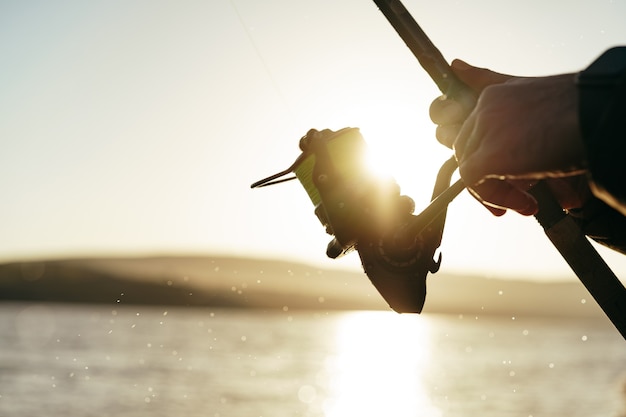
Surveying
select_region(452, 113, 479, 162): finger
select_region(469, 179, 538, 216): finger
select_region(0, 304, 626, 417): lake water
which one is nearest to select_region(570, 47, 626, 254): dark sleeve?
select_region(452, 113, 479, 162): finger

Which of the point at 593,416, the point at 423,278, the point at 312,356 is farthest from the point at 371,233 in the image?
the point at 312,356

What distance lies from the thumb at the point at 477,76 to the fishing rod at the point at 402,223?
6cm

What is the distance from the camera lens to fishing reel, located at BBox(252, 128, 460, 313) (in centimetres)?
253

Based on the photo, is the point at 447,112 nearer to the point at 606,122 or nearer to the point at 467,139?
the point at 467,139

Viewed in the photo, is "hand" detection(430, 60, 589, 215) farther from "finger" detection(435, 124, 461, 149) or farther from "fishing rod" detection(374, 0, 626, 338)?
"fishing rod" detection(374, 0, 626, 338)

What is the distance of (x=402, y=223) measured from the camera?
254 centimetres

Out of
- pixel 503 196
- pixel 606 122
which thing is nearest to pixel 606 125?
pixel 606 122

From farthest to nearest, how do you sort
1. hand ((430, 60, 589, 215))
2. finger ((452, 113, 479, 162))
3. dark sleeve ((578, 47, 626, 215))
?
finger ((452, 113, 479, 162)) < hand ((430, 60, 589, 215)) < dark sleeve ((578, 47, 626, 215))

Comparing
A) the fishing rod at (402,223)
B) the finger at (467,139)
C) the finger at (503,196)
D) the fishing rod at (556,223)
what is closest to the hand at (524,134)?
the finger at (467,139)

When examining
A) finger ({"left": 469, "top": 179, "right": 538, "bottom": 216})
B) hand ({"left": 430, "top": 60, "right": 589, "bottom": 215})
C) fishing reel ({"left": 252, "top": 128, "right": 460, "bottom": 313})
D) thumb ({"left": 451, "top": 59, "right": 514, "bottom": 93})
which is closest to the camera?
hand ({"left": 430, "top": 60, "right": 589, "bottom": 215})

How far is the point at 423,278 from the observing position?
262 cm

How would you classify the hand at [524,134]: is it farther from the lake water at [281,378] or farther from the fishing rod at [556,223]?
the lake water at [281,378]

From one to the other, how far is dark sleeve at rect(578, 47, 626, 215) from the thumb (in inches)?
52.7

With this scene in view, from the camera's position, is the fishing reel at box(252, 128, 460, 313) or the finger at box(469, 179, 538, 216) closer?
the finger at box(469, 179, 538, 216)
